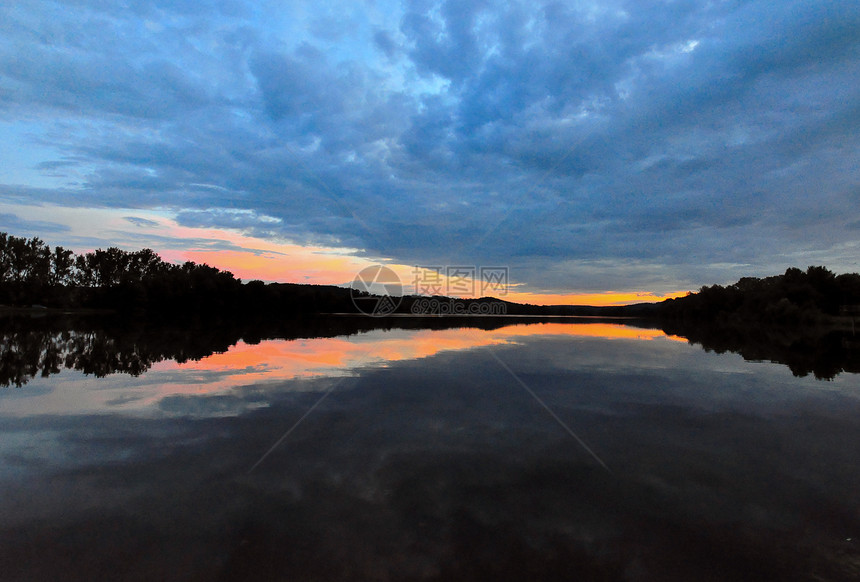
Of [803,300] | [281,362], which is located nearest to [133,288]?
[281,362]

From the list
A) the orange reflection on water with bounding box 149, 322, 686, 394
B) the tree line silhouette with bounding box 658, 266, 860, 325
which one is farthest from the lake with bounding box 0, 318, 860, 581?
the tree line silhouette with bounding box 658, 266, 860, 325

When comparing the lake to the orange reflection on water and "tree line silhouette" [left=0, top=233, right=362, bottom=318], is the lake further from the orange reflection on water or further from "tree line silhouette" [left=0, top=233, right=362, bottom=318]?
"tree line silhouette" [left=0, top=233, right=362, bottom=318]

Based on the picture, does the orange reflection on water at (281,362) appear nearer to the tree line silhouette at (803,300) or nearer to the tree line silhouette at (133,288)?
the tree line silhouette at (133,288)

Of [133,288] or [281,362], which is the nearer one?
[281,362]

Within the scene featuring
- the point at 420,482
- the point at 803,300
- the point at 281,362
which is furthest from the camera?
the point at 803,300

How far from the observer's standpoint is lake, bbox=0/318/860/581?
14.5 feet

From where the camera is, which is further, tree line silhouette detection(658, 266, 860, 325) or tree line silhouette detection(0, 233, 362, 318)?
tree line silhouette detection(0, 233, 362, 318)

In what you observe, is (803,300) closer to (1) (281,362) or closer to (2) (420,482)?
(1) (281,362)

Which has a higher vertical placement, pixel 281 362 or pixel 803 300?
pixel 803 300

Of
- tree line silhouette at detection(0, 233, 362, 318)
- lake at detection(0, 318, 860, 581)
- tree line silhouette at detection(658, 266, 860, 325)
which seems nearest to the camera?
lake at detection(0, 318, 860, 581)

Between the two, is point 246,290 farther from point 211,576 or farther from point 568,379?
point 211,576

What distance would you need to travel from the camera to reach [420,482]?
6.27 meters

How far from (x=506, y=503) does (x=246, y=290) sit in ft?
377

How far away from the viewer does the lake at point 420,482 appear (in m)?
4.41
